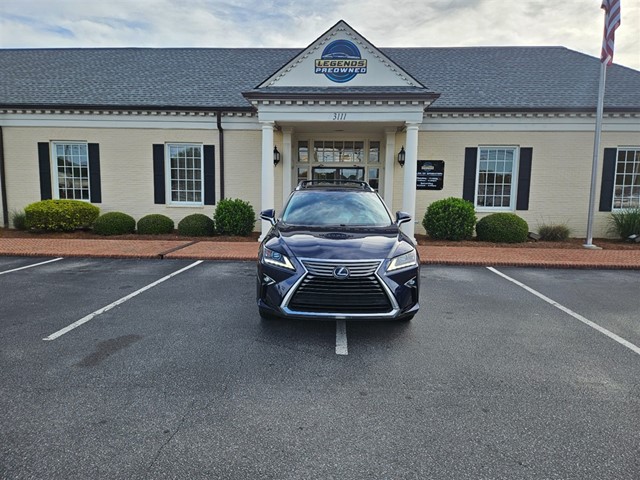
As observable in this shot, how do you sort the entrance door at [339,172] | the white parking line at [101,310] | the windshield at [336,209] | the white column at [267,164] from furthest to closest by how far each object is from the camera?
the entrance door at [339,172] → the white column at [267,164] → the windshield at [336,209] → the white parking line at [101,310]

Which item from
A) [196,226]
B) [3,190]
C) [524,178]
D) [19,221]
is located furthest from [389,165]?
[3,190]

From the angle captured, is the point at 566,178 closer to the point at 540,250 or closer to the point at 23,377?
the point at 540,250

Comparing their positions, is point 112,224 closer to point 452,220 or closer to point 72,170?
point 72,170

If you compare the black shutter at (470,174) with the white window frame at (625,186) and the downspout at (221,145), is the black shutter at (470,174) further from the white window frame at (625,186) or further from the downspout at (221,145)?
the downspout at (221,145)

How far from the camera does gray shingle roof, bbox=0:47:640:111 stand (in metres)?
12.9

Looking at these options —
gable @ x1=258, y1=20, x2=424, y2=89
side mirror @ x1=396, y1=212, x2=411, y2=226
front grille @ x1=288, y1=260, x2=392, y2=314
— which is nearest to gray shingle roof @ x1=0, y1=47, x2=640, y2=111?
gable @ x1=258, y1=20, x2=424, y2=89

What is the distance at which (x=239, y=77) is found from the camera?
1496cm

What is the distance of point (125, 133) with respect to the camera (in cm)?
1324

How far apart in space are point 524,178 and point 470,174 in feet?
5.59

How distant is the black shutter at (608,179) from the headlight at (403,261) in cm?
1142

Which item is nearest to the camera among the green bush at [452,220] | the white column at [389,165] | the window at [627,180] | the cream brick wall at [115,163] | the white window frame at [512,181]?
the green bush at [452,220]

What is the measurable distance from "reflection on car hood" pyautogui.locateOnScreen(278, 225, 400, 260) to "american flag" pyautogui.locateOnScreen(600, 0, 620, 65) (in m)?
9.48

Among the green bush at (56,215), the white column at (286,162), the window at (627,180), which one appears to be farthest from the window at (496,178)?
the green bush at (56,215)

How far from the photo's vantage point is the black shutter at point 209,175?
1327cm
